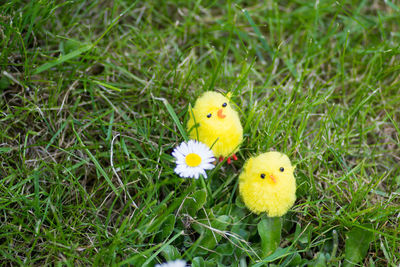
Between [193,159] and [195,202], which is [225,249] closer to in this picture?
[195,202]

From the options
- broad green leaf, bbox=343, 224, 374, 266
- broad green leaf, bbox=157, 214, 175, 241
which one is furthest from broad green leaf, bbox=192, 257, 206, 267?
broad green leaf, bbox=343, 224, 374, 266

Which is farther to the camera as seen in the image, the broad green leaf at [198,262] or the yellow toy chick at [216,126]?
the yellow toy chick at [216,126]

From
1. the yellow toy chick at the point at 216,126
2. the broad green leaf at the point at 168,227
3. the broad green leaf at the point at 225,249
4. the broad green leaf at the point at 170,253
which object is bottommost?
the broad green leaf at the point at 225,249

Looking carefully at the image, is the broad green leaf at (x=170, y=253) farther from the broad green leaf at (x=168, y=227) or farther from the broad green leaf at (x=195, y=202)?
the broad green leaf at (x=195, y=202)

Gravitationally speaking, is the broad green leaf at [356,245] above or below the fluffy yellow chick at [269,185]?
below

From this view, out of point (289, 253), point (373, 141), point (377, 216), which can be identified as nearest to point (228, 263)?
point (289, 253)

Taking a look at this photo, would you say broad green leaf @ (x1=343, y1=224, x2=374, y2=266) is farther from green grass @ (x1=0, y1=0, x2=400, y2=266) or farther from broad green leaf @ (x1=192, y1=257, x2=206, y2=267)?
broad green leaf @ (x1=192, y1=257, x2=206, y2=267)

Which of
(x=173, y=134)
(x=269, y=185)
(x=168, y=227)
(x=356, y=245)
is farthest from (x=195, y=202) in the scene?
(x=356, y=245)

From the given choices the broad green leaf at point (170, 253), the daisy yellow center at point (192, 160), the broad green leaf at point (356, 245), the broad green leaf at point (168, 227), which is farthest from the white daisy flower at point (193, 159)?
the broad green leaf at point (356, 245)
